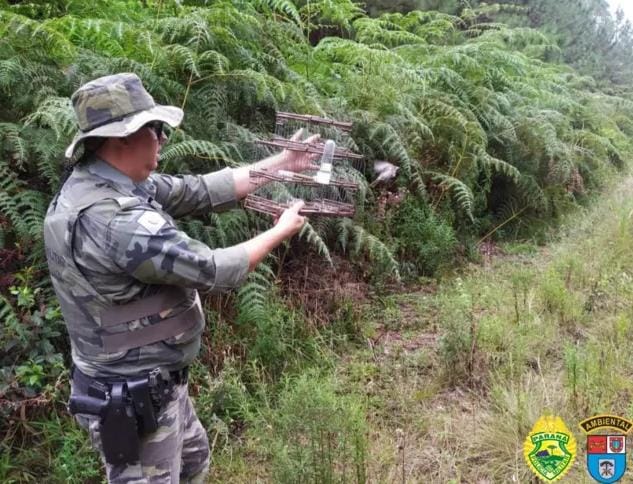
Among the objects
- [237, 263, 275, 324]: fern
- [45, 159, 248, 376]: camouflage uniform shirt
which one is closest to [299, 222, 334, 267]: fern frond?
[237, 263, 275, 324]: fern

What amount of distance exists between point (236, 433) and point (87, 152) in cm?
182

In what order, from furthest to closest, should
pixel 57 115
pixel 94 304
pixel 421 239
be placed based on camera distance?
pixel 421 239, pixel 57 115, pixel 94 304

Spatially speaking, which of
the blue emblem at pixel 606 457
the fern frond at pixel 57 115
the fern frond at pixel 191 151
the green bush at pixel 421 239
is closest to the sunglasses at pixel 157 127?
the fern frond at pixel 57 115

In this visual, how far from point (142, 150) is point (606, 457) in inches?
91.1

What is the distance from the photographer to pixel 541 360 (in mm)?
3428

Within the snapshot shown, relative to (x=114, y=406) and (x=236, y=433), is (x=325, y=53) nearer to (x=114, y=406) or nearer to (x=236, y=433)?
(x=236, y=433)

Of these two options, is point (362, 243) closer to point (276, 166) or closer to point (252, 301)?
point (252, 301)

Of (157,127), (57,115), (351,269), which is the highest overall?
(157,127)

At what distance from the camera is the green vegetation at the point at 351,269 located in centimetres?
272

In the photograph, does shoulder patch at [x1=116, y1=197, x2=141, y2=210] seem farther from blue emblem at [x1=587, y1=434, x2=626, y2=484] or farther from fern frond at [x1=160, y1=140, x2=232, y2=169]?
blue emblem at [x1=587, y1=434, x2=626, y2=484]

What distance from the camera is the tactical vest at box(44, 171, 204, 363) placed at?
1.86 m

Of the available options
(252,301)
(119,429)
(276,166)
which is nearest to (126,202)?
(119,429)

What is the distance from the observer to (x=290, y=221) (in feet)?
7.07

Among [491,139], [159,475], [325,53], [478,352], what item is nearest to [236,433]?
[159,475]
